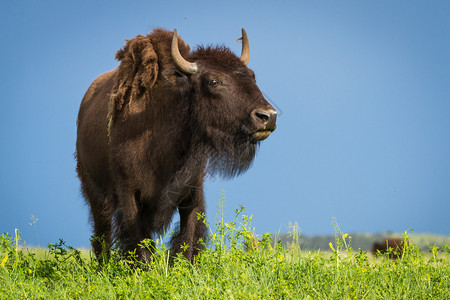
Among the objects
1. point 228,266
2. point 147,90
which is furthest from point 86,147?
point 228,266

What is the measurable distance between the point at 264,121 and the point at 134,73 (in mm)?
1729

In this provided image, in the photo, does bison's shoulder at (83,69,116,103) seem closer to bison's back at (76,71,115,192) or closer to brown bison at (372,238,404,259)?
bison's back at (76,71,115,192)

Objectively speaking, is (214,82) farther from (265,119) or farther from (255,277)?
(255,277)

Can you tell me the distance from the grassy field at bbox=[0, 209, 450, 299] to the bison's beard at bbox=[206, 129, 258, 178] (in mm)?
881

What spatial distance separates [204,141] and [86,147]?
2021 millimetres

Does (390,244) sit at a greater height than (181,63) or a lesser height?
lesser

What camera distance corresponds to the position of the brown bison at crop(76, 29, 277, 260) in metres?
5.61

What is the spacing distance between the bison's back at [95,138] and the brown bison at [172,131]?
0.21m

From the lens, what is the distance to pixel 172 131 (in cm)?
580

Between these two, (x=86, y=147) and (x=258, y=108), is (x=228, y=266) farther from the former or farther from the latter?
(x=86, y=147)

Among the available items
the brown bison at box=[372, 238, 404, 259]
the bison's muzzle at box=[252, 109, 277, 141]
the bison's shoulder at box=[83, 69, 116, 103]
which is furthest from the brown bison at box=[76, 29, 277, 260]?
the brown bison at box=[372, 238, 404, 259]

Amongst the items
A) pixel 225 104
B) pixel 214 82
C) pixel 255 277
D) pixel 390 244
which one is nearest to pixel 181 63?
pixel 214 82

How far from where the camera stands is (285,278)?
15.5 feet

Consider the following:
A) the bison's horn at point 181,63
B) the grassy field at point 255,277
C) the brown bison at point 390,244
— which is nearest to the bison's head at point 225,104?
the bison's horn at point 181,63
